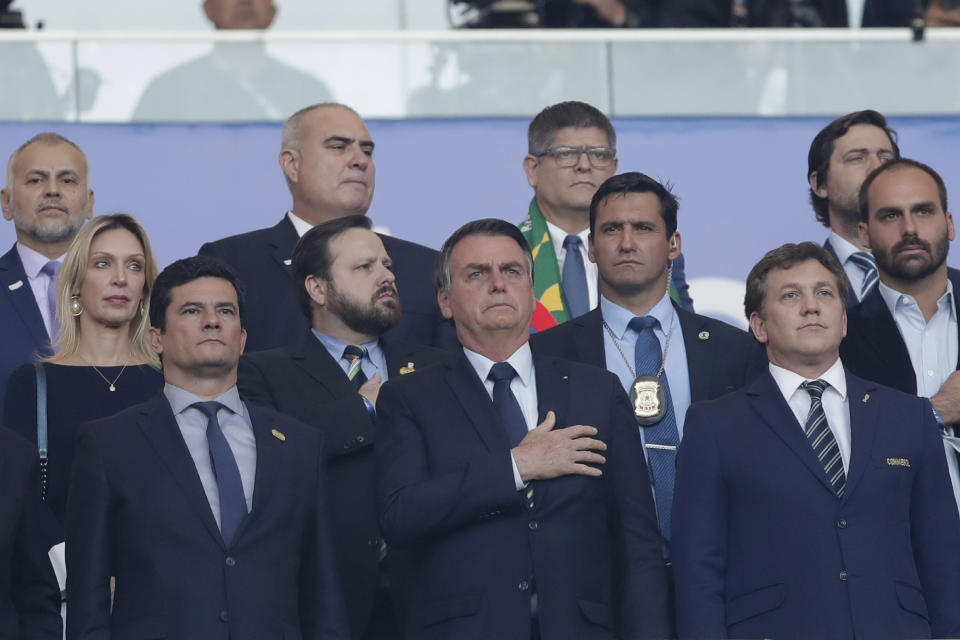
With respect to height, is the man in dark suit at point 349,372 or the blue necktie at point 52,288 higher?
the blue necktie at point 52,288

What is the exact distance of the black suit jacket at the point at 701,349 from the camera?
4.91m

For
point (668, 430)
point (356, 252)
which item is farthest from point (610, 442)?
point (356, 252)

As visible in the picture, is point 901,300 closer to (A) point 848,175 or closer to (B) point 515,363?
(A) point 848,175

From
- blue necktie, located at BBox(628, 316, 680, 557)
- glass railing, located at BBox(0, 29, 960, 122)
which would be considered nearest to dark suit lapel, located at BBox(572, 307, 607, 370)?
blue necktie, located at BBox(628, 316, 680, 557)

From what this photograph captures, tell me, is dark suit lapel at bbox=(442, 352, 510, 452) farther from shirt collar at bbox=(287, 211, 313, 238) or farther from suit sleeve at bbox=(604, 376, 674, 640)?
shirt collar at bbox=(287, 211, 313, 238)

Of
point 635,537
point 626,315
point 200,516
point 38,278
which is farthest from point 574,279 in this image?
point 200,516

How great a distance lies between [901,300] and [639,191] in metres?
0.80

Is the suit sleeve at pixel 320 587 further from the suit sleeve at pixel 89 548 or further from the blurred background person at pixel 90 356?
the blurred background person at pixel 90 356

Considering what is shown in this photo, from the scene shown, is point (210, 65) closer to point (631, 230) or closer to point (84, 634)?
point (631, 230)

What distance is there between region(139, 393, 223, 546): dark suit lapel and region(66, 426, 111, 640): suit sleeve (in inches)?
5.5

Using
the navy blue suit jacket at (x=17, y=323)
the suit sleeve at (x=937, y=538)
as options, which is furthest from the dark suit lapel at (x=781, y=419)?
the navy blue suit jacket at (x=17, y=323)

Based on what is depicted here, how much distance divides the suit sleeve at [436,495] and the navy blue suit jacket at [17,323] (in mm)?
1540

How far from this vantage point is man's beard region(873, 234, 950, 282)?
16.8 ft

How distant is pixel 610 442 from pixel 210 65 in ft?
10.5
